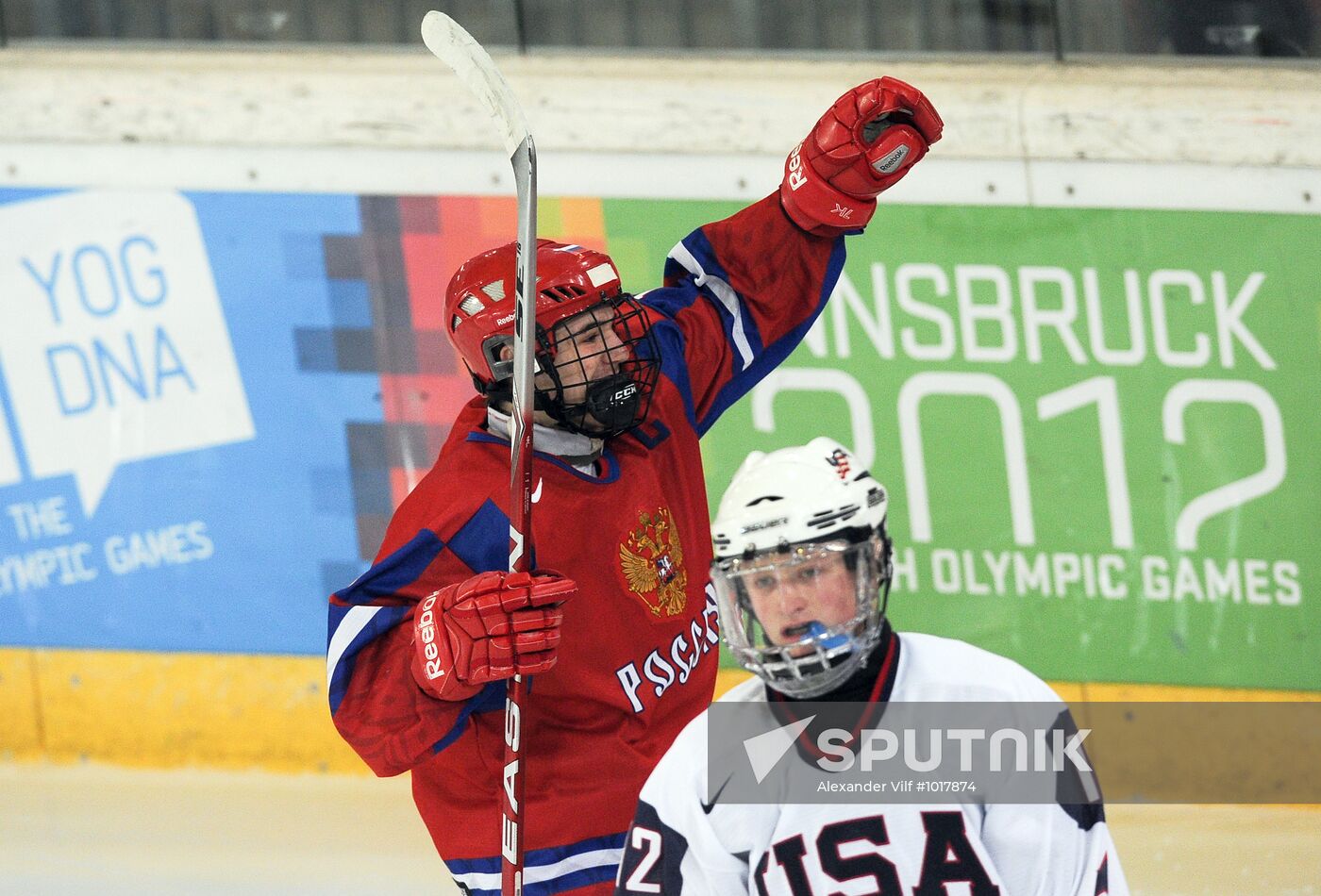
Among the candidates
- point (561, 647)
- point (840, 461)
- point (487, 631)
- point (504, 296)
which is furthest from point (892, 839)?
point (504, 296)

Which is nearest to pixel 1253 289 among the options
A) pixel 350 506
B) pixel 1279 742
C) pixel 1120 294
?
pixel 1120 294

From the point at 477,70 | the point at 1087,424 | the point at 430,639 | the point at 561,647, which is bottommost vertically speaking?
the point at 1087,424

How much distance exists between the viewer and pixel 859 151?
2551 millimetres

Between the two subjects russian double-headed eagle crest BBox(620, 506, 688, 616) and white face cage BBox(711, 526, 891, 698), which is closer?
white face cage BBox(711, 526, 891, 698)

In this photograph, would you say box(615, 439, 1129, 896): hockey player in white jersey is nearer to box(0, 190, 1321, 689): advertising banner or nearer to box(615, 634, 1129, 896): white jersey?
box(615, 634, 1129, 896): white jersey

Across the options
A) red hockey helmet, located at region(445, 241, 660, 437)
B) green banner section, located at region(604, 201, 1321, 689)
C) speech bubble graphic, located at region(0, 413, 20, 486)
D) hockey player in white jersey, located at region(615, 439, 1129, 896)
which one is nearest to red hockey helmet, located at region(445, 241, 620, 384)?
red hockey helmet, located at region(445, 241, 660, 437)

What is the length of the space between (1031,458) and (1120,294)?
1.30 ft

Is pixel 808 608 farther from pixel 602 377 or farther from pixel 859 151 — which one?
pixel 859 151

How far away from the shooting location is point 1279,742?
378 centimetres

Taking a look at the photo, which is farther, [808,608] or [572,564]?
[572,564]

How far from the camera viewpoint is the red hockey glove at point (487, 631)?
2170mm

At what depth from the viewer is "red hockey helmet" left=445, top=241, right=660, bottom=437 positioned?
7.90 ft

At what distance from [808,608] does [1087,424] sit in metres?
2.12

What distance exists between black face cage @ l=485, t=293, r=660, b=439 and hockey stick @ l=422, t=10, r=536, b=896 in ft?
0.28
